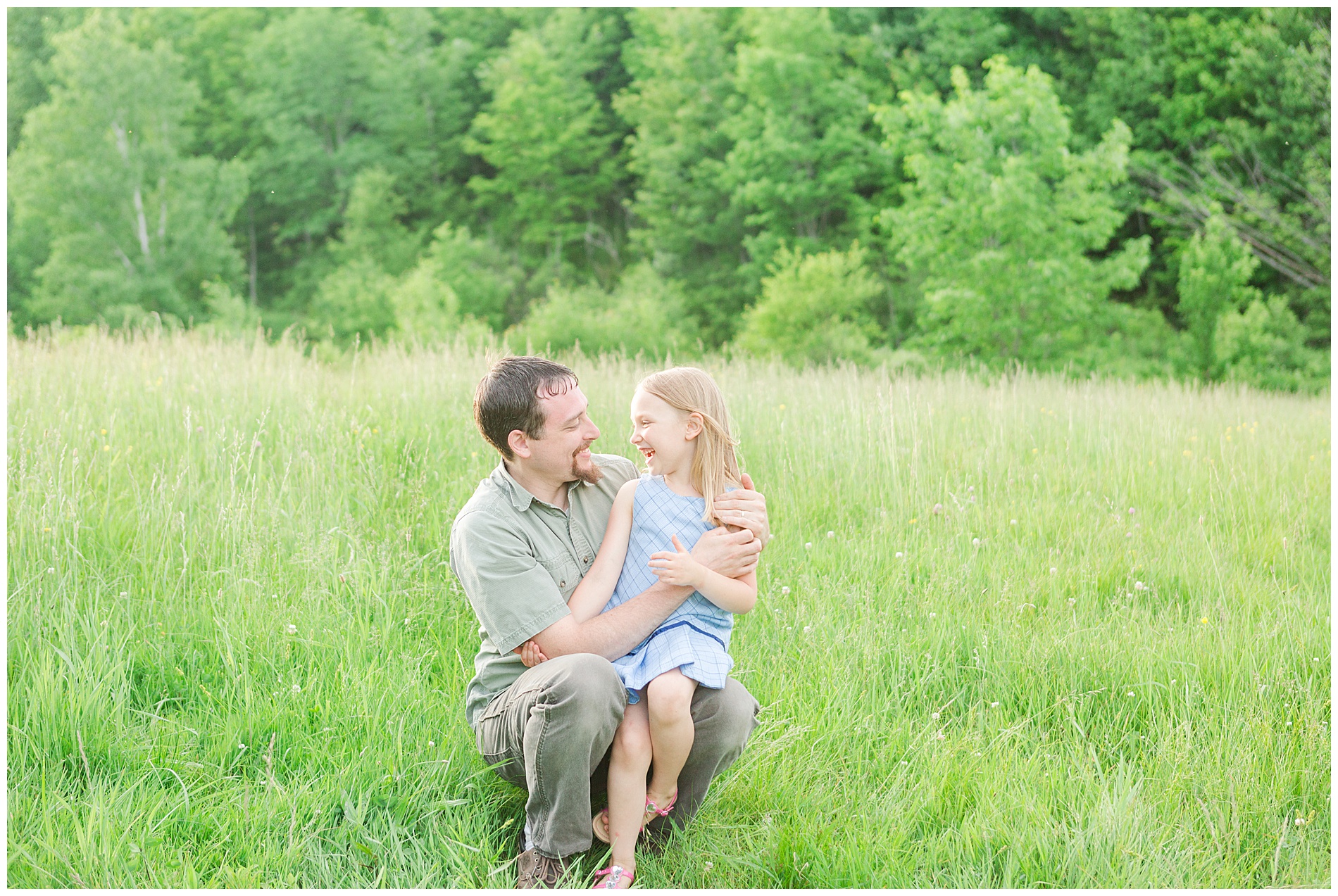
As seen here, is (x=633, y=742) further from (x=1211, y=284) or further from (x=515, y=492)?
(x=1211, y=284)

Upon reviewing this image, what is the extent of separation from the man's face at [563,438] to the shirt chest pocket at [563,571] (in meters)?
0.22

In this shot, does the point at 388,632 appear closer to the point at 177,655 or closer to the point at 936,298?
the point at 177,655

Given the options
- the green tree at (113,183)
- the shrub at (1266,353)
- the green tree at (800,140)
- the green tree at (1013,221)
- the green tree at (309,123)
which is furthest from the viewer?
the green tree at (309,123)

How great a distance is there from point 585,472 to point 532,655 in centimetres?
51

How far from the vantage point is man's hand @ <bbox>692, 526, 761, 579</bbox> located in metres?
2.53

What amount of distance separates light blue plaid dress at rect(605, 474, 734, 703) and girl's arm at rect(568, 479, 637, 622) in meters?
0.03

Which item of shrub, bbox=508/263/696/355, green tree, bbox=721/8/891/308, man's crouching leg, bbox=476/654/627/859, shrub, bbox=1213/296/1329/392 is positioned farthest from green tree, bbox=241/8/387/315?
man's crouching leg, bbox=476/654/627/859

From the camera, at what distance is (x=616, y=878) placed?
2406 millimetres

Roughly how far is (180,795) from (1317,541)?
193 inches

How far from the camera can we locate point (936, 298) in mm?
18328

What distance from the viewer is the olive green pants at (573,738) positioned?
2.34 metres

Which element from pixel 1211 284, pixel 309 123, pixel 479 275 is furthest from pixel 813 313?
pixel 309 123

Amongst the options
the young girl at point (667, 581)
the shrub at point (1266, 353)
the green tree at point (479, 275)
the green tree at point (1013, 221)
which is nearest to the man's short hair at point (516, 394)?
the young girl at point (667, 581)

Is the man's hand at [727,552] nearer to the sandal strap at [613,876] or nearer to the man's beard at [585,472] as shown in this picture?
the man's beard at [585,472]
